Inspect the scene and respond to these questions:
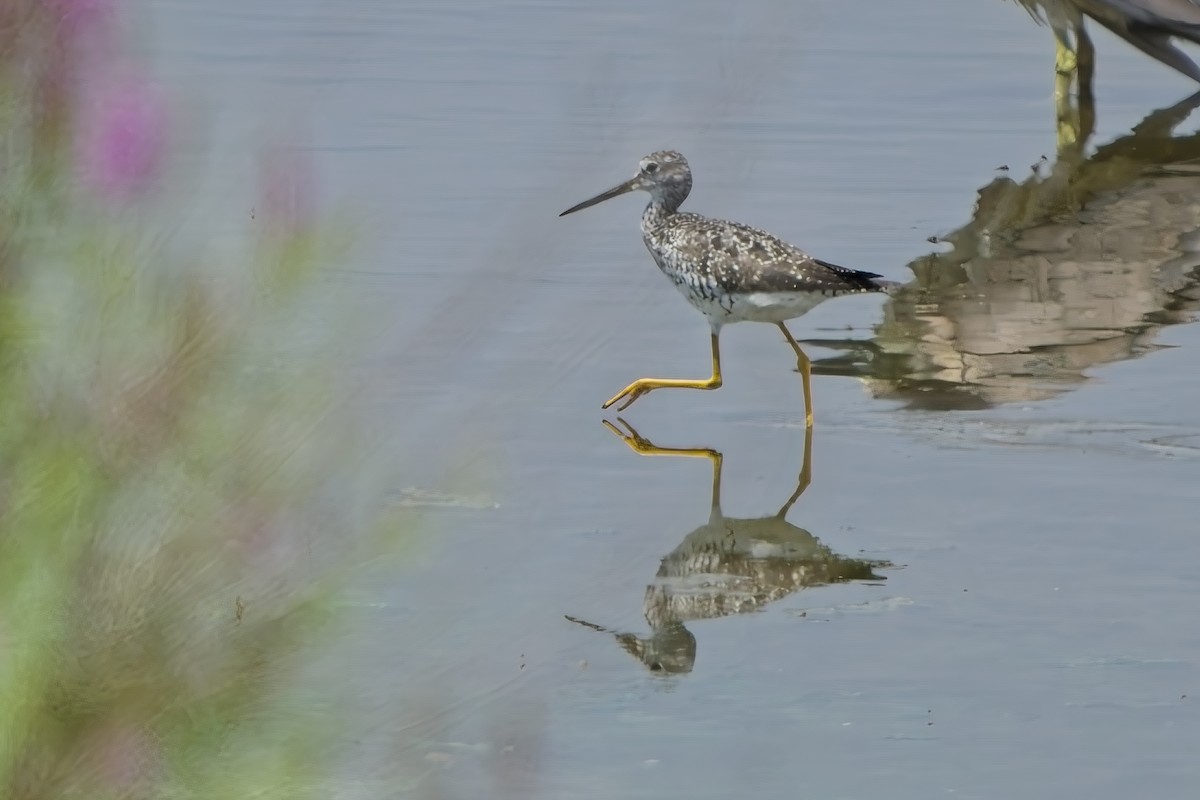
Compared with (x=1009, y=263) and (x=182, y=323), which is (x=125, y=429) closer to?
(x=182, y=323)

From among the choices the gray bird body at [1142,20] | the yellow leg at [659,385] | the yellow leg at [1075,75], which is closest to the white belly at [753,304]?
the yellow leg at [659,385]

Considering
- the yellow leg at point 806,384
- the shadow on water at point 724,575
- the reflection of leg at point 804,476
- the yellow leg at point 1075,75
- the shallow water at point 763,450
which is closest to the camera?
the shallow water at point 763,450

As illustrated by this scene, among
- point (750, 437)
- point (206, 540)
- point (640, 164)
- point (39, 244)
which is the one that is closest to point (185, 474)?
point (206, 540)

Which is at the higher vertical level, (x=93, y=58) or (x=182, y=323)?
(x=93, y=58)

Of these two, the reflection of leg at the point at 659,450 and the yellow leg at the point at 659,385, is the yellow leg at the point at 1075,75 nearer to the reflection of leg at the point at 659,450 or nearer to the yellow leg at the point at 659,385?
the yellow leg at the point at 659,385

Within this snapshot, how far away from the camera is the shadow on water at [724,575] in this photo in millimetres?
6043

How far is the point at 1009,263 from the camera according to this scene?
1097 cm

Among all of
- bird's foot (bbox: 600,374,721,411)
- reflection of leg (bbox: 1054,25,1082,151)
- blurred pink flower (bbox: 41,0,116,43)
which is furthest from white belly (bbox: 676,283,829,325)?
reflection of leg (bbox: 1054,25,1082,151)

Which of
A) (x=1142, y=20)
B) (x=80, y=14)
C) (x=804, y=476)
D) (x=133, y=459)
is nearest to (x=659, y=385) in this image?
(x=804, y=476)

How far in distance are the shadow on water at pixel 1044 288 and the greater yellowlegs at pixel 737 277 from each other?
A: 2.42ft

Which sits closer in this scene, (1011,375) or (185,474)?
(185,474)

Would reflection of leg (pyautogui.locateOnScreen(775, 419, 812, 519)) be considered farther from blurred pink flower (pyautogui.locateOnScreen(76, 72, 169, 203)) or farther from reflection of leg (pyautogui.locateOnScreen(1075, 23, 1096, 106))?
reflection of leg (pyautogui.locateOnScreen(1075, 23, 1096, 106))

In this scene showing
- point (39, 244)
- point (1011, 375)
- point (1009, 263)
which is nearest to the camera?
point (39, 244)

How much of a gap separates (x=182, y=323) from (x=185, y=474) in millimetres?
231
